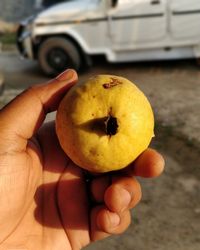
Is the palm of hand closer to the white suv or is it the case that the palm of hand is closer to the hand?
the hand

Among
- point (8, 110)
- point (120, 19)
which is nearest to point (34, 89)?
point (8, 110)

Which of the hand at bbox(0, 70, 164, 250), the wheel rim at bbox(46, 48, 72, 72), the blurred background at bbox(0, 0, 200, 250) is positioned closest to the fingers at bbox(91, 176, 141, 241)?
the hand at bbox(0, 70, 164, 250)

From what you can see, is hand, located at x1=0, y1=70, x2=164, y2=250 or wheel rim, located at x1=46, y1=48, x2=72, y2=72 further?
wheel rim, located at x1=46, y1=48, x2=72, y2=72

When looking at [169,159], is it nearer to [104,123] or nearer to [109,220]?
[109,220]

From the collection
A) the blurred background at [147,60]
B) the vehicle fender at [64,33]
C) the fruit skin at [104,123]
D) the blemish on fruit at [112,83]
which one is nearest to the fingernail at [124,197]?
the fruit skin at [104,123]

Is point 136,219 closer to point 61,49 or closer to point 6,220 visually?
point 6,220

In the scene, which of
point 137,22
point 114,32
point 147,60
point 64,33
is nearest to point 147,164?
point 137,22
